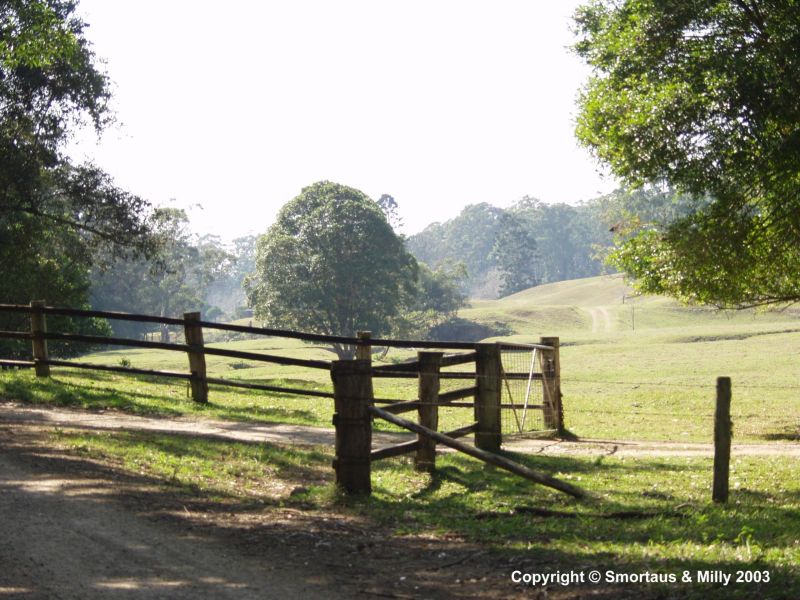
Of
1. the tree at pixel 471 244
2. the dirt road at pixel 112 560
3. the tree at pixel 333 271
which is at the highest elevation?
the tree at pixel 471 244

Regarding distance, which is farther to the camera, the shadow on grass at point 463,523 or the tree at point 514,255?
the tree at point 514,255

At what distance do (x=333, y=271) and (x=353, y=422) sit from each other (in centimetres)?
5350

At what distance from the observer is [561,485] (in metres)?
9.82

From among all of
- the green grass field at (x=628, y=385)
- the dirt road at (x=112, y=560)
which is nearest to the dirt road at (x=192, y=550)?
the dirt road at (x=112, y=560)

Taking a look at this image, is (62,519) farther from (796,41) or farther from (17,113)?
(17,113)

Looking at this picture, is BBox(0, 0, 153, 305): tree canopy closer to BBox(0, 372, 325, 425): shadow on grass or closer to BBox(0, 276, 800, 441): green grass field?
BBox(0, 276, 800, 441): green grass field

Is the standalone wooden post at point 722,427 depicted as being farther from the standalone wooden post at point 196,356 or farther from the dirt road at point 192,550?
the standalone wooden post at point 196,356

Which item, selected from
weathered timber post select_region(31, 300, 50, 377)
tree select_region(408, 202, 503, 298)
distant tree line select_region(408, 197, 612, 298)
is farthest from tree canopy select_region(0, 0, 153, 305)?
tree select_region(408, 202, 503, 298)

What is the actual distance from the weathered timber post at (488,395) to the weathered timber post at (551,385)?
499cm

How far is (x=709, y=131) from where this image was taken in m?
16.9

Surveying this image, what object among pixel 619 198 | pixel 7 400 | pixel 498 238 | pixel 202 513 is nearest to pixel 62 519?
pixel 202 513

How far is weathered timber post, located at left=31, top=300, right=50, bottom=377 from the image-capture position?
17719 mm

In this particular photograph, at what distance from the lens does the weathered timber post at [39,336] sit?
17.7 m

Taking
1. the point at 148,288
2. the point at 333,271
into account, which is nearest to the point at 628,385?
the point at 333,271
